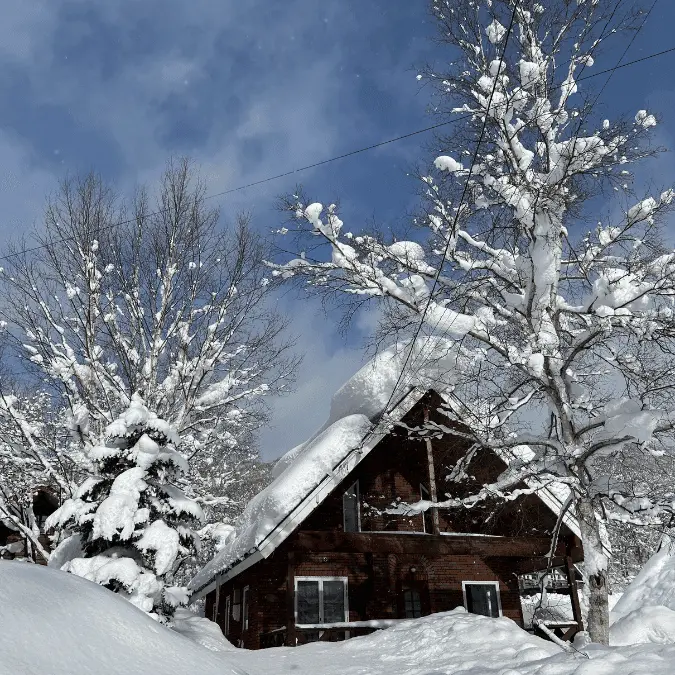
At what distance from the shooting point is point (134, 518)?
9.66 m

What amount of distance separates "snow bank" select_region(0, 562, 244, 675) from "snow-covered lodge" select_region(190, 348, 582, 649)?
8.30 metres

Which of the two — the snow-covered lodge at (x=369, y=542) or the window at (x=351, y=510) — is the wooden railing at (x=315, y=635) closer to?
the snow-covered lodge at (x=369, y=542)

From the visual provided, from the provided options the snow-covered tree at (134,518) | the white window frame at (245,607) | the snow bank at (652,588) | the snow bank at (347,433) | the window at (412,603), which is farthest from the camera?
the snow bank at (652,588)

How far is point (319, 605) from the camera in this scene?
13.2m

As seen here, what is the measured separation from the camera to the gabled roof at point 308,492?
36.9ft

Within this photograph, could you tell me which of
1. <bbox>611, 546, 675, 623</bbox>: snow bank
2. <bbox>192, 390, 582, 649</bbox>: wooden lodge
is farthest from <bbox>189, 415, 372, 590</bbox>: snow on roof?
<bbox>611, 546, 675, 623</bbox>: snow bank

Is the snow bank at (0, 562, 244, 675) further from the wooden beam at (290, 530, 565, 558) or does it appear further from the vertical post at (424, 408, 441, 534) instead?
the vertical post at (424, 408, 441, 534)

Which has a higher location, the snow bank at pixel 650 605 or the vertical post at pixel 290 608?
the vertical post at pixel 290 608

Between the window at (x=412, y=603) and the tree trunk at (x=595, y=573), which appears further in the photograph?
the window at (x=412, y=603)

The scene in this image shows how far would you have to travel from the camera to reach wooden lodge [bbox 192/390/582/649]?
12.3 metres

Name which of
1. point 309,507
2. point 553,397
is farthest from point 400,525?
point 553,397

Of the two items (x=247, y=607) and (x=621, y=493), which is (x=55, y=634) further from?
(x=247, y=607)

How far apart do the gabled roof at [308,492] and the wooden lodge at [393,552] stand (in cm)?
5

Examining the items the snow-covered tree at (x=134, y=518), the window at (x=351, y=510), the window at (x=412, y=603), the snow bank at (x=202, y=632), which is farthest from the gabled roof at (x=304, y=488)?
the window at (x=412, y=603)
